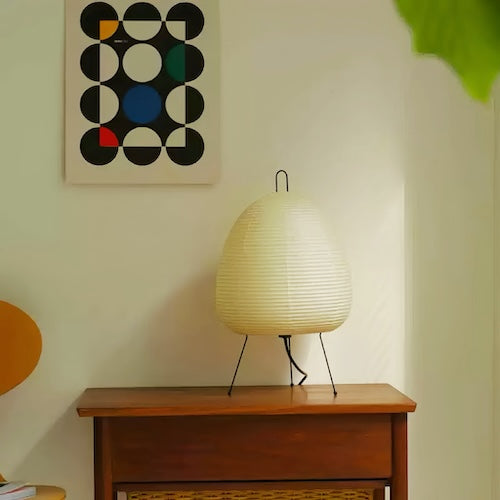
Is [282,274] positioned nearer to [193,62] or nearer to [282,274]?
[282,274]

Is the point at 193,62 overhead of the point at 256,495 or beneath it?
overhead

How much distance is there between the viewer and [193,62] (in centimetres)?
252

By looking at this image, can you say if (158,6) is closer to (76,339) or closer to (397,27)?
(397,27)

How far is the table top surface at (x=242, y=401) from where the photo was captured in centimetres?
215

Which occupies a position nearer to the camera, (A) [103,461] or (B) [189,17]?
(A) [103,461]

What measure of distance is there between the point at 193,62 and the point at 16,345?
96 cm

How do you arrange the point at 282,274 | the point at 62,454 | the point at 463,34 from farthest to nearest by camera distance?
1. the point at 62,454
2. the point at 282,274
3. the point at 463,34

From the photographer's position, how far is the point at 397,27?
257cm

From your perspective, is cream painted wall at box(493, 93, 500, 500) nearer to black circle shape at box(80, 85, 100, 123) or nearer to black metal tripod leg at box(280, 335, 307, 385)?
black metal tripod leg at box(280, 335, 307, 385)

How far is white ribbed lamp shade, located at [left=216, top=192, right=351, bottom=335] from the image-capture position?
2172mm

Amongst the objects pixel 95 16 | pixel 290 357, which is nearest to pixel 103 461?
pixel 290 357

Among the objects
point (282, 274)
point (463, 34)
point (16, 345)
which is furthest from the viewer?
point (16, 345)

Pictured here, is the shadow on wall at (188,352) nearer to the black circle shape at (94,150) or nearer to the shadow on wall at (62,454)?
the shadow on wall at (62,454)

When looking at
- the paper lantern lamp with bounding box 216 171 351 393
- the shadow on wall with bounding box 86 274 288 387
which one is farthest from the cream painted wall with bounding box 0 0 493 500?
the paper lantern lamp with bounding box 216 171 351 393
